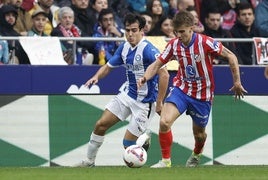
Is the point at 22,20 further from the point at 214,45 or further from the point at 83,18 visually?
the point at 214,45

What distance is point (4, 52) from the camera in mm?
17156

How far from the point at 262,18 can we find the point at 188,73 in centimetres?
538

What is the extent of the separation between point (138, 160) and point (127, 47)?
2.18 m

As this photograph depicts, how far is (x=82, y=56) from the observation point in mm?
17891

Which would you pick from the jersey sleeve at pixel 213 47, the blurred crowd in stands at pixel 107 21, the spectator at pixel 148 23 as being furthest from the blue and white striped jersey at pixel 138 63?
the spectator at pixel 148 23

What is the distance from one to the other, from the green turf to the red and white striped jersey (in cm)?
130

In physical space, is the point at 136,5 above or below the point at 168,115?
above

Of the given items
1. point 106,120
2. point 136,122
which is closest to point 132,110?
point 136,122

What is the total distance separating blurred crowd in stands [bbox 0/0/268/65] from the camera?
17.9 meters

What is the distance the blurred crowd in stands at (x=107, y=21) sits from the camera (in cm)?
1786

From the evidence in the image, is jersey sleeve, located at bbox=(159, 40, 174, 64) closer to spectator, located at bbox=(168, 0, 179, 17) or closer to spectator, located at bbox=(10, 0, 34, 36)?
spectator, located at bbox=(10, 0, 34, 36)

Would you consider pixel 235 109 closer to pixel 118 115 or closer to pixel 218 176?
pixel 118 115

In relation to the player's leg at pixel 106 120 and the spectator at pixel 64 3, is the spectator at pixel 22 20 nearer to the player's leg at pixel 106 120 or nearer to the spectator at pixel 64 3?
the spectator at pixel 64 3

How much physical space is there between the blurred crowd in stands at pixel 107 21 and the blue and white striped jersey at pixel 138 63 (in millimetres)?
2107
